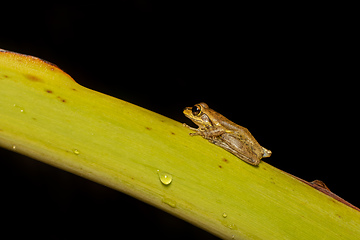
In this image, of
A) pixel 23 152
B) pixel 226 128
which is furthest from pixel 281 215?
pixel 226 128

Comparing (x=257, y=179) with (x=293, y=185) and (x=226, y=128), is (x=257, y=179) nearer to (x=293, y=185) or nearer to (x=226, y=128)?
(x=293, y=185)

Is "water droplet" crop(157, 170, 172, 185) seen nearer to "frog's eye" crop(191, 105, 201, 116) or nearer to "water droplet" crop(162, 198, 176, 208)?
"water droplet" crop(162, 198, 176, 208)

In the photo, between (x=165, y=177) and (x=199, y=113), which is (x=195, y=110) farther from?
(x=165, y=177)

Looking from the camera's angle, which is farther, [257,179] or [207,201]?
[257,179]

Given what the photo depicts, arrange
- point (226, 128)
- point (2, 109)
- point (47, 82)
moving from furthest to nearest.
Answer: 1. point (226, 128)
2. point (47, 82)
3. point (2, 109)

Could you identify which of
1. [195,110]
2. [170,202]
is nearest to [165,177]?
[170,202]

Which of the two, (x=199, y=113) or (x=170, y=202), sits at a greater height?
(x=199, y=113)

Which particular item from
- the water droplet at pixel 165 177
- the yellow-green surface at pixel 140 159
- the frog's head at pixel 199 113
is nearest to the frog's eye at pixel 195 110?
the frog's head at pixel 199 113

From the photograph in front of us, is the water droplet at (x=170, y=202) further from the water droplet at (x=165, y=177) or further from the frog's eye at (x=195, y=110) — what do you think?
the frog's eye at (x=195, y=110)
